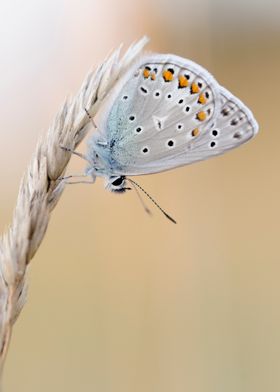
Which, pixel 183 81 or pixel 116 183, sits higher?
pixel 183 81

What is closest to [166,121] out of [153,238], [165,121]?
[165,121]

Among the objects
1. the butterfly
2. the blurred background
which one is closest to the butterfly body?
the butterfly

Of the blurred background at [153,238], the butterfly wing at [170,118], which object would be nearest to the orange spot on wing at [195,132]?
the butterfly wing at [170,118]

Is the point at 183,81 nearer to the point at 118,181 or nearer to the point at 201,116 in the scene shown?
the point at 201,116

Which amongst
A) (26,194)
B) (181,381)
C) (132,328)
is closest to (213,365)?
(181,381)

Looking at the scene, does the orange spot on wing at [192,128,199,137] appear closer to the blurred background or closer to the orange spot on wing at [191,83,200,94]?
the orange spot on wing at [191,83,200,94]

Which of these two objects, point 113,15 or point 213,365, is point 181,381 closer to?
point 213,365

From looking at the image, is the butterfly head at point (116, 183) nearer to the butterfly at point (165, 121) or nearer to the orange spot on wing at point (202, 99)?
the butterfly at point (165, 121)
